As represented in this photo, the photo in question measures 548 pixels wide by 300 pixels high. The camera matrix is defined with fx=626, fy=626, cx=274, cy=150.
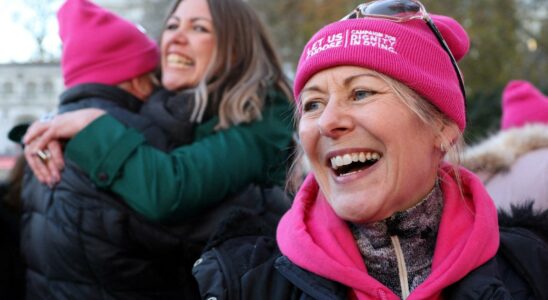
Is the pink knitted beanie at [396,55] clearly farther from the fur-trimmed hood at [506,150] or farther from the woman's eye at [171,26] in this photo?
the woman's eye at [171,26]

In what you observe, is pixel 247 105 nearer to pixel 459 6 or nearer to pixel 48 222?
pixel 48 222

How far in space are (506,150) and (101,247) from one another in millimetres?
1859

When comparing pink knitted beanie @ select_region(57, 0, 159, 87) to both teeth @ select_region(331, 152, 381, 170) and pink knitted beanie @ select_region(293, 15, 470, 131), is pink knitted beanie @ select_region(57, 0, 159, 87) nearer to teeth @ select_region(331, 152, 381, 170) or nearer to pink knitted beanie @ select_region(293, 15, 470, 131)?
pink knitted beanie @ select_region(293, 15, 470, 131)

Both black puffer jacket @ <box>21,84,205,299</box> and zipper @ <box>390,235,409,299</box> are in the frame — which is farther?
black puffer jacket @ <box>21,84,205,299</box>

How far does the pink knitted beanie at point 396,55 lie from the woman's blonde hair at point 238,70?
2.54ft

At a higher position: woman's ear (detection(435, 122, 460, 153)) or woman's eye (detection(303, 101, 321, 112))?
woman's eye (detection(303, 101, 321, 112))

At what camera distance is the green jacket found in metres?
2.43

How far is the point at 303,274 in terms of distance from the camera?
1.83m

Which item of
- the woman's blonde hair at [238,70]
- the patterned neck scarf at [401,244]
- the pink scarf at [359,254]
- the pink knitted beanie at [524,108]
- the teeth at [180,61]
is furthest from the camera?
the pink knitted beanie at [524,108]

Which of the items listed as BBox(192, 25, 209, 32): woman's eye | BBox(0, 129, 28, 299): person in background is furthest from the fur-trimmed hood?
BBox(0, 129, 28, 299): person in background

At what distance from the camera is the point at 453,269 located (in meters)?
1.74

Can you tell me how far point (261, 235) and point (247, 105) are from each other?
2.65 ft

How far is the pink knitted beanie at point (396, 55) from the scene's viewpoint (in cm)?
183

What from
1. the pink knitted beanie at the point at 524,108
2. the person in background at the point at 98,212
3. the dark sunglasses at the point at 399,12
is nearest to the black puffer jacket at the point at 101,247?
the person in background at the point at 98,212
